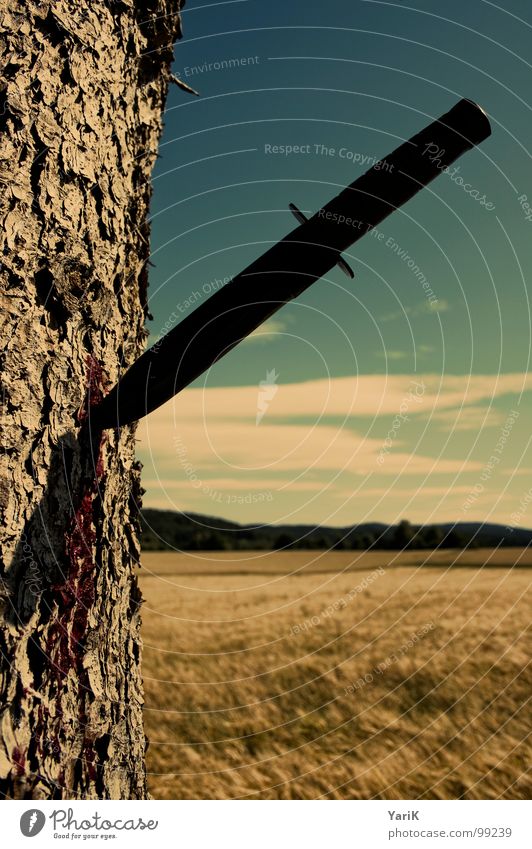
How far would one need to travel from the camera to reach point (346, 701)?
9961 mm

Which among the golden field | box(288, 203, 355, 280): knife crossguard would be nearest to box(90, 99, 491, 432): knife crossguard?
box(288, 203, 355, 280): knife crossguard

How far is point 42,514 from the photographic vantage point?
80.6 inches

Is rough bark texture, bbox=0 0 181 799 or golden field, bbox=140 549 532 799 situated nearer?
rough bark texture, bbox=0 0 181 799

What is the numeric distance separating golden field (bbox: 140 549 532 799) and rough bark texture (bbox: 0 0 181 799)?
1.84 meters

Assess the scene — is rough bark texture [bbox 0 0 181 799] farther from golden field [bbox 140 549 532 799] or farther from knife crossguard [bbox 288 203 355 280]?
golden field [bbox 140 549 532 799]

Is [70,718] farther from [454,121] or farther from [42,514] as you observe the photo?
[454,121]

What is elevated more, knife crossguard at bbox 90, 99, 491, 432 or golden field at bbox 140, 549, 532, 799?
knife crossguard at bbox 90, 99, 491, 432

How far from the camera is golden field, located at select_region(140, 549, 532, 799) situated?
7.24 meters

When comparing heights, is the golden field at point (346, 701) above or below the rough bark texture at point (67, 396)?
below

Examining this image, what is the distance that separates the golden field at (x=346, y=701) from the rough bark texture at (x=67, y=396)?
184 cm

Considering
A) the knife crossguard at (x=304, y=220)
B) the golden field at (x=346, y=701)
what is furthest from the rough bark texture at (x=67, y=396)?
the golden field at (x=346, y=701)

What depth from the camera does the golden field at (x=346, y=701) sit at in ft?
23.7

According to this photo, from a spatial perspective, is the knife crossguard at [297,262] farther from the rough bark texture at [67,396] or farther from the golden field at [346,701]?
the golden field at [346,701]

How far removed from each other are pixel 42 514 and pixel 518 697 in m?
9.86
